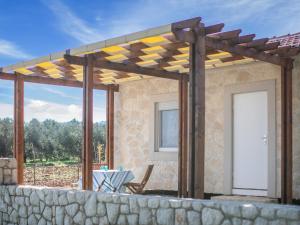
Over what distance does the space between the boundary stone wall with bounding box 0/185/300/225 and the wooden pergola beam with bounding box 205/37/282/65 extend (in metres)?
2.77

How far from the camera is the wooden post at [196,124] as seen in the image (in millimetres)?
7836

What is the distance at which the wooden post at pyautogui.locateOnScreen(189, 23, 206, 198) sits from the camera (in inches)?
309

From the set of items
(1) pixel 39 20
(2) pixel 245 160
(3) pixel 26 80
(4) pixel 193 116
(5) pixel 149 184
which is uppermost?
(1) pixel 39 20

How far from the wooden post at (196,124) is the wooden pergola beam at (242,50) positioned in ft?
1.81

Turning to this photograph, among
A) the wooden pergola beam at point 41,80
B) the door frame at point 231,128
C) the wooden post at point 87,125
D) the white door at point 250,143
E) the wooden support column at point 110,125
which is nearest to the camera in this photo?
the wooden post at point 87,125

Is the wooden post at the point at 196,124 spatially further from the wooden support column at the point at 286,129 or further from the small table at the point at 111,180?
the small table at the point at 111,180

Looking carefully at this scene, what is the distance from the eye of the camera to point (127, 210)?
7695 mm

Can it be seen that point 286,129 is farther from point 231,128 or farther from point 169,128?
point 169,128

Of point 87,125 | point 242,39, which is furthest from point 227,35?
point 87,125

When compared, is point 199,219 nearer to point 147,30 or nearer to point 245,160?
point 147,30

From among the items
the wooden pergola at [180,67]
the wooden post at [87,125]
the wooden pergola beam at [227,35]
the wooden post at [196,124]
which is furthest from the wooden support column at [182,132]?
the wooden post at [196,124]

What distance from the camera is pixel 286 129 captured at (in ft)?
33.4

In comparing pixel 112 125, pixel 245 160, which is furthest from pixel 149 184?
pixel 245 160

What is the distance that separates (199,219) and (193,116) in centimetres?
178
